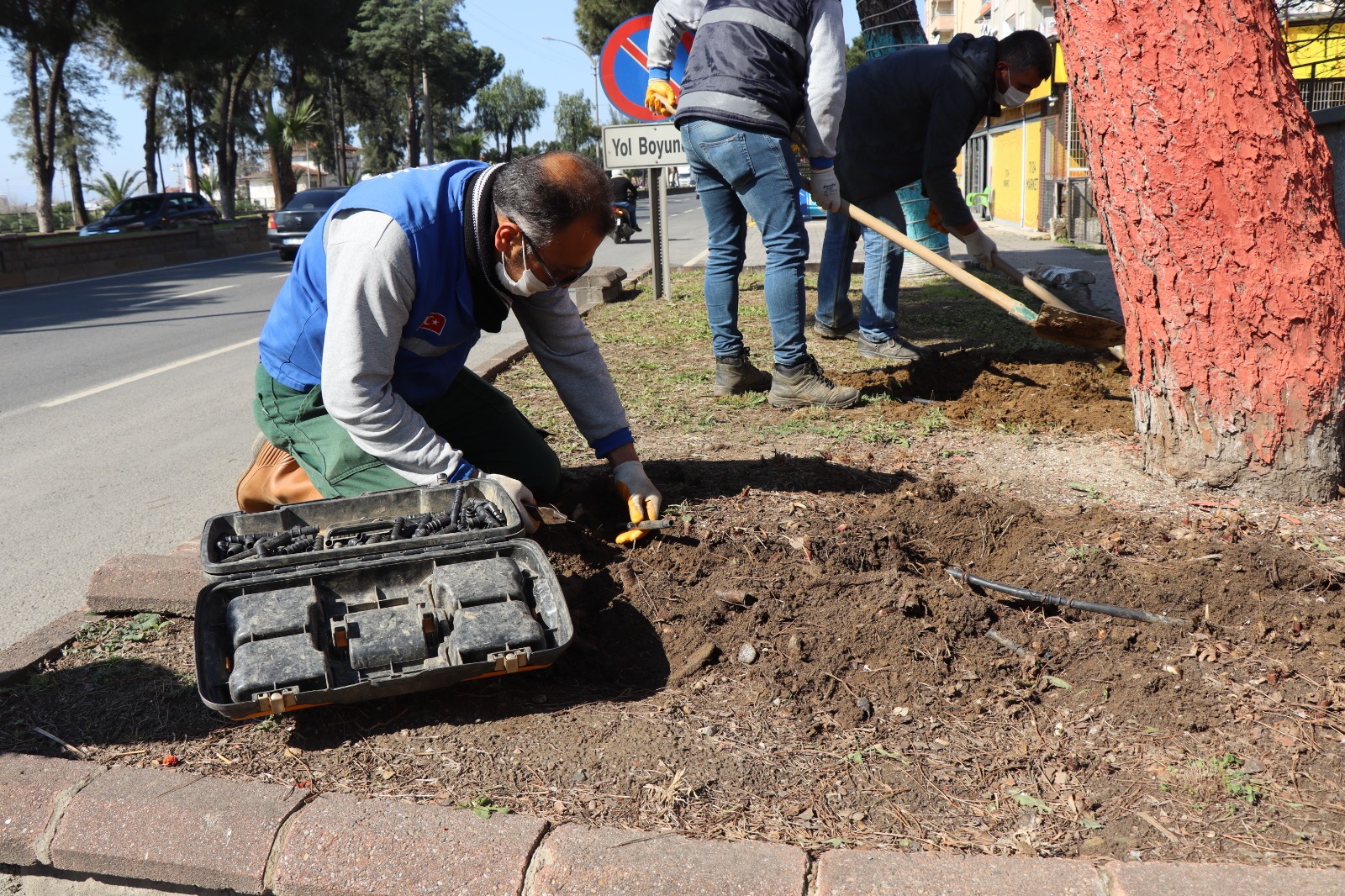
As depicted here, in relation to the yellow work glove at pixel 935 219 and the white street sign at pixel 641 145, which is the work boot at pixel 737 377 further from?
the white street sign at pixel 641 145

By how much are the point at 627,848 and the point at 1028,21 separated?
1261 inches

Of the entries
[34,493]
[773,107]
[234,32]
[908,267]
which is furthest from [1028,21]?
[34,493]

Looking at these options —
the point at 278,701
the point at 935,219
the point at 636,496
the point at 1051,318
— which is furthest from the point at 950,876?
the point at 935,219

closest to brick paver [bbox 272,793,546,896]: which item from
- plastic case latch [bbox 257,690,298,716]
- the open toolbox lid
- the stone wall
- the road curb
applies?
the road curb

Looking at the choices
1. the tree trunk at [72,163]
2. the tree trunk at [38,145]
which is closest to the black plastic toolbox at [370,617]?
the tree trunk at [38,145]

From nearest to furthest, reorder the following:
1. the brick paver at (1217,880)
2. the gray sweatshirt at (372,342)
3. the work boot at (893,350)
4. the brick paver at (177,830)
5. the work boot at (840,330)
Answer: the brick paver at (1217,880) < the brick paver at (177,830) < the gray sweatshirt at (372,342) < the work boot at (893,350) < the work boot at (840,330)

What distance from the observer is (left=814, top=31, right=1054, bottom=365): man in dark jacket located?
5.11m

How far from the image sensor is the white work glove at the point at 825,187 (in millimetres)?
4922

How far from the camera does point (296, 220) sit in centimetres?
1986

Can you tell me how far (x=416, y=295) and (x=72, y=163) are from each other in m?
38.3

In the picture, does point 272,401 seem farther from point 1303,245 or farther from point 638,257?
point 638,257

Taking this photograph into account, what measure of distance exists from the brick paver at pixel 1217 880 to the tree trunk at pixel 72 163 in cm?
3603

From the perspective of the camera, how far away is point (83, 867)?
1954mm

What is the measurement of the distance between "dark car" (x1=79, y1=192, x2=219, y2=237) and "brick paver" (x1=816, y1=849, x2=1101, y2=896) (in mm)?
27307
